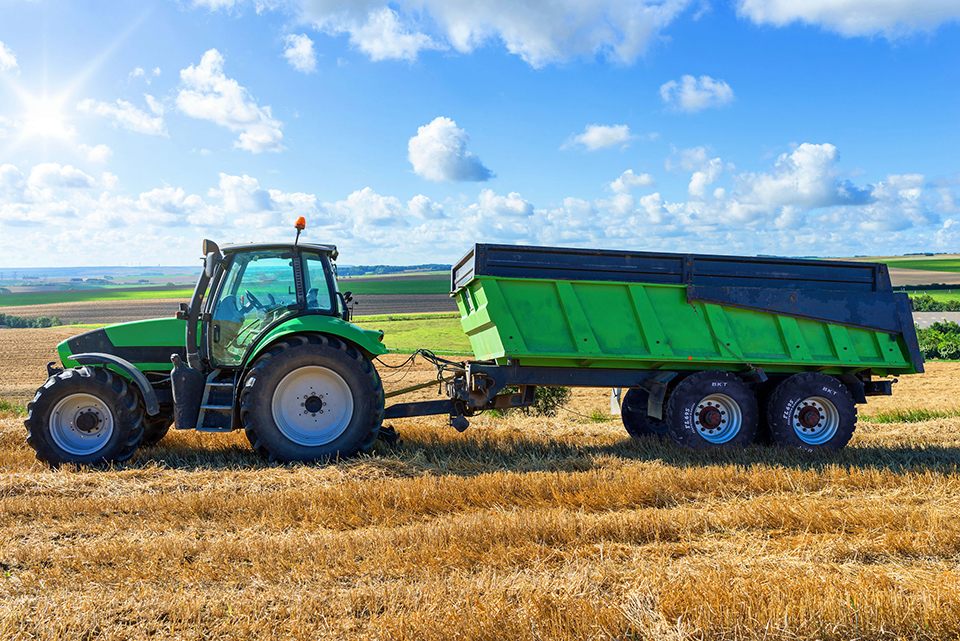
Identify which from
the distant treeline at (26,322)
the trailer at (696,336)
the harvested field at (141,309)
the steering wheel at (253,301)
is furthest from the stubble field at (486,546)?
the distant treeline at (26,322)

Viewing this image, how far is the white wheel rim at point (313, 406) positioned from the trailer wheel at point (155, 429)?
1.65 meters

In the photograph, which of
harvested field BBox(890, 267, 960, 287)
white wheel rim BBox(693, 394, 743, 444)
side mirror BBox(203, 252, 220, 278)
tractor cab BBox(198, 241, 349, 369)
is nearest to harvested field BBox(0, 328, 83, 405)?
tractor cab BBox(198, 241, 349, 369)

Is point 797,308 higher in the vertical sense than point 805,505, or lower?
higher

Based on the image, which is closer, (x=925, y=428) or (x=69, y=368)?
(x=69, y=368)

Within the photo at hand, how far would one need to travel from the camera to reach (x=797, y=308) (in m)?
7.22

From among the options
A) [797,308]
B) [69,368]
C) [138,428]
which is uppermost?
[797,308]

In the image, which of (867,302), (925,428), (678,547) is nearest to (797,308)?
(867,302)

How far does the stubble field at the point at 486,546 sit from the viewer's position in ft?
9.82

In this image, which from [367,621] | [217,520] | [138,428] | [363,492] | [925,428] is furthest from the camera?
[925,428]

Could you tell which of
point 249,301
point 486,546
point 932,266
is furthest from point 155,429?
point 932,266

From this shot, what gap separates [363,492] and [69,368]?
399 centimetres

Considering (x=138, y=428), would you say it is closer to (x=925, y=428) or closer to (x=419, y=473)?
(x=419, y=473)

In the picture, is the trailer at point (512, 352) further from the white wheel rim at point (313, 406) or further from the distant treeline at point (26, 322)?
the distant treeline at point (26, 322)

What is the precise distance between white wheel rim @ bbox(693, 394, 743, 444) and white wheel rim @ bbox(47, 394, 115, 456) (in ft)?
20.1
